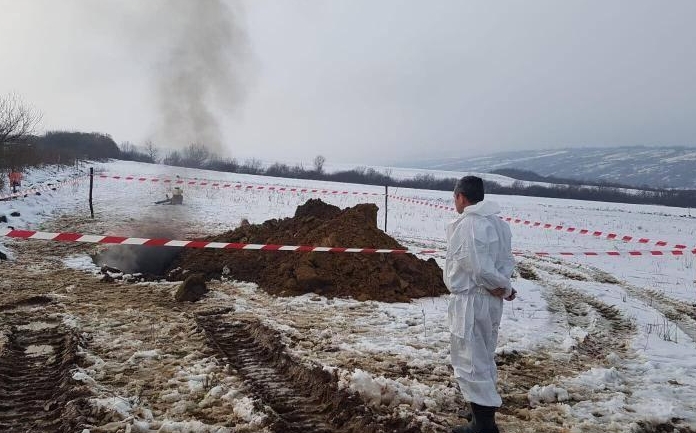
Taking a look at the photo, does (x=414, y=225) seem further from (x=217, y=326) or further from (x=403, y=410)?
(x=403, y=410)

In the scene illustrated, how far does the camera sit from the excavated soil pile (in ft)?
26.5

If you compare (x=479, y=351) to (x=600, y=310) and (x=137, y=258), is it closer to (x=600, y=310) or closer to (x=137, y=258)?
(x=600, y=310)

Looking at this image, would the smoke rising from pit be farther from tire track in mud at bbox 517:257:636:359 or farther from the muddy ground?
tire track in mud at bbox 517:257:636:359

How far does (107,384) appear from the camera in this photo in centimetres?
436

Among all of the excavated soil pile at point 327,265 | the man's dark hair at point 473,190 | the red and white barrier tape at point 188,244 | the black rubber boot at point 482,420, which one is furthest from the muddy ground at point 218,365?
the man's dark hair at point 473,190

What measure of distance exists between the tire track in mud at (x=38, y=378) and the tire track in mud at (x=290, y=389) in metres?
1.45

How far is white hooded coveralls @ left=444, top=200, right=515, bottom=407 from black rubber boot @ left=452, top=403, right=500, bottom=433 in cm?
7

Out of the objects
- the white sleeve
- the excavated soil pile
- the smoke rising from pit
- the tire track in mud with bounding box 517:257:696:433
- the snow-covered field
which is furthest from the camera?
the smoke rising from pit

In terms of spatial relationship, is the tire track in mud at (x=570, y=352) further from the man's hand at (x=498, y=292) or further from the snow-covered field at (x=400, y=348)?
the man's hand at (x=498, y=292)

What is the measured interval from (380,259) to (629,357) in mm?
4183

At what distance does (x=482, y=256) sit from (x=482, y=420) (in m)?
1.22

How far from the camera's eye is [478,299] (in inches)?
137

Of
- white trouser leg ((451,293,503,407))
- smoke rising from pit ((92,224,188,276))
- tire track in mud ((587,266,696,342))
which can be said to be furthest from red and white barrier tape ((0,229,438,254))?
white trouser leg ((451,293,503,407))

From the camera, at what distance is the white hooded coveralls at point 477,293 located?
11.3 ft
